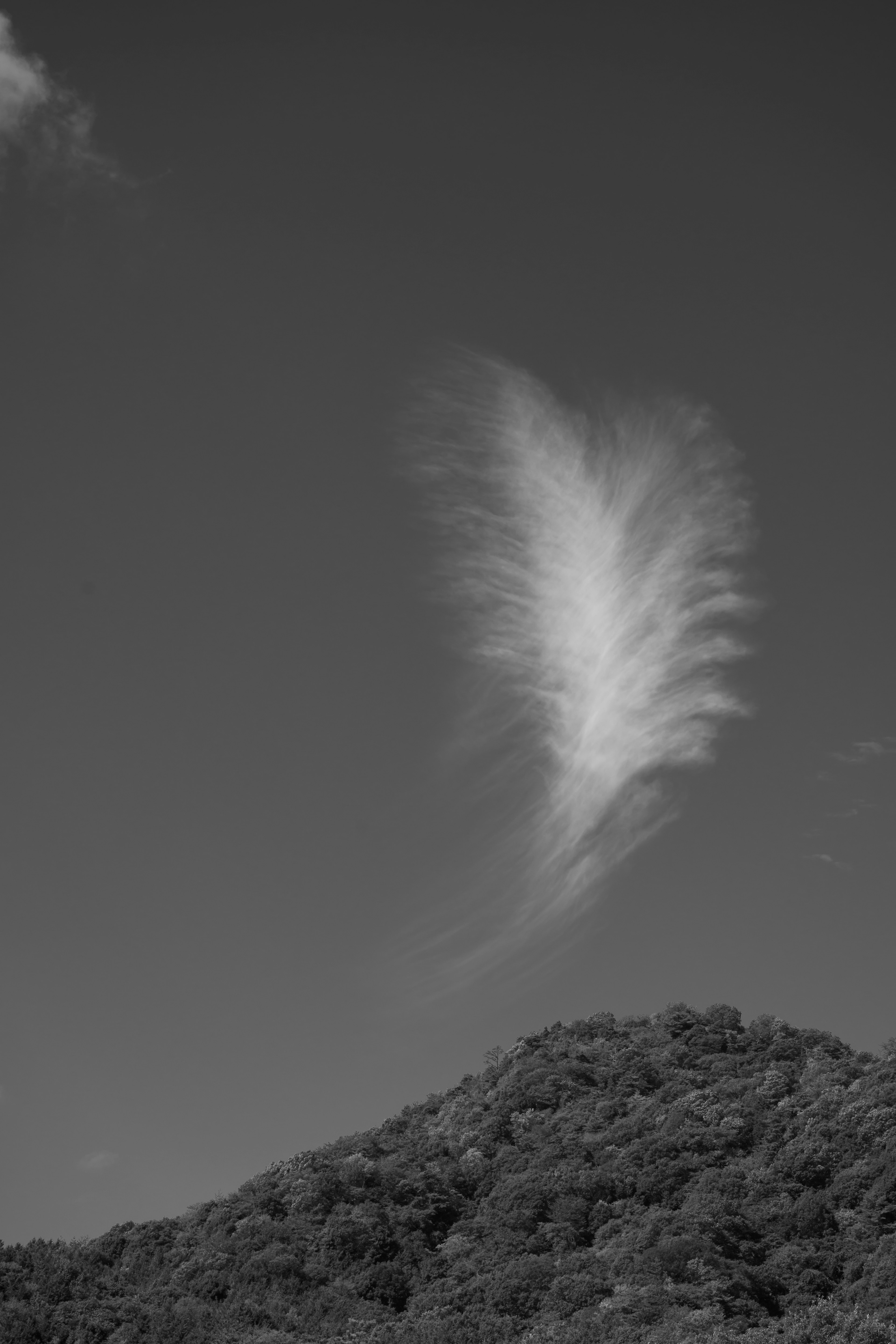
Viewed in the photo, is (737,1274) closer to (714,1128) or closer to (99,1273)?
(714,1128)

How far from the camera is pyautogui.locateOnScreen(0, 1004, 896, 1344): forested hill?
5809 centimetres

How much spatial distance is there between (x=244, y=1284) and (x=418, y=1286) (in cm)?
933

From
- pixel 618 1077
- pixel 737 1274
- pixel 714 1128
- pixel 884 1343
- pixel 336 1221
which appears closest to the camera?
pixel 884 1343

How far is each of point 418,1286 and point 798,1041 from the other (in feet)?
141

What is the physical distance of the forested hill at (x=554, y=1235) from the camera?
5809 cm

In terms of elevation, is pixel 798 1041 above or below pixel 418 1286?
above

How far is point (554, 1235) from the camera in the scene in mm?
68250

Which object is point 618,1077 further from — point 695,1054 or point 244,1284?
point 244,1284

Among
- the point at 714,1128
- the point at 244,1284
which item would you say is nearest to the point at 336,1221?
the point at 244,1284

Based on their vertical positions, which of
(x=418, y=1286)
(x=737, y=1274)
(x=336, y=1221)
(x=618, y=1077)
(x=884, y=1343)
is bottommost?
(x=884, y=1343)

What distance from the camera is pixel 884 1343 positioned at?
49188 millimetres

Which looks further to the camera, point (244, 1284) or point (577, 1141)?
point (577, 1141)

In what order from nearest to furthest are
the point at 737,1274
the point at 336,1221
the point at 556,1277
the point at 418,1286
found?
the point at 737,1274, the point at 556,1277, the point at 418,1286, the point at 336,1221

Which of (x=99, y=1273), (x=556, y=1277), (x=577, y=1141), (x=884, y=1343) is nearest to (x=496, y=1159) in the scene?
(x=577, y=1141)
